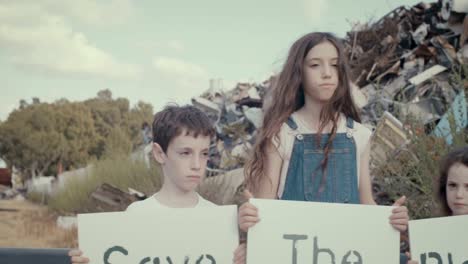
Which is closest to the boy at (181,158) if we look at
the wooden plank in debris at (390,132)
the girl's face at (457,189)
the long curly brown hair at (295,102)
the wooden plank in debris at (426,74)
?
the long curly brown hair at (295,102)

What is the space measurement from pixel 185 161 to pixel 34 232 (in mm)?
7733

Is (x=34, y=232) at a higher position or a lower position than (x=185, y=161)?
higher

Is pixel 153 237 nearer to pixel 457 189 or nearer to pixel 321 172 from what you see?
pixel 321 172

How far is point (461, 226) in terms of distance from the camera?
7.09ft

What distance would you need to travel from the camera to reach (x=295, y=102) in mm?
2438

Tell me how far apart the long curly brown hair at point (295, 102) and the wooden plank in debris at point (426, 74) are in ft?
Answer: 12.8

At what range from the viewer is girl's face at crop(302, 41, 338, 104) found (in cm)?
229

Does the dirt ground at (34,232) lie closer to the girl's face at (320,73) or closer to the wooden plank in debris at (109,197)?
the wooden plank in debris at (109,197)

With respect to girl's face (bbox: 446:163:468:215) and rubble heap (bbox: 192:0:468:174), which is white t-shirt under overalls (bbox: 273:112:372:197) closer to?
girl's face (bbox: 446:163:468:215)

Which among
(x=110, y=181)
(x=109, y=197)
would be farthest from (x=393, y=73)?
(x=110, y=181)

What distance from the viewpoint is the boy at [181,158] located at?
2.13 metres

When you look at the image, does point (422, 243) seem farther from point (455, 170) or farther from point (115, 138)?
point (115, 138)

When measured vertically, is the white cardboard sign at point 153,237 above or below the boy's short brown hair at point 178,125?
below

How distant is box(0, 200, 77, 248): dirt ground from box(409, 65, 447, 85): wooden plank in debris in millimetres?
4022
